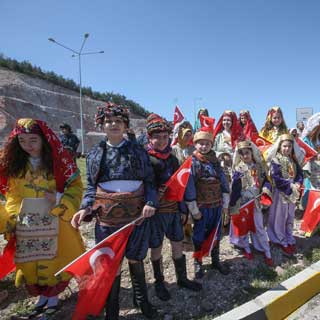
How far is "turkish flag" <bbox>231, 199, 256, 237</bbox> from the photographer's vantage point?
4141 millimetres

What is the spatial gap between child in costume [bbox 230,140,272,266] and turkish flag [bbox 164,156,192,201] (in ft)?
3.91

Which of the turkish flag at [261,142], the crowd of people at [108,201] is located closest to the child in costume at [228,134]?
the turkish flag at [261,142]

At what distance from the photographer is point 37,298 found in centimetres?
325

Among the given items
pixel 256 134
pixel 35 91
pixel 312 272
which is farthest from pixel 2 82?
pixel 312 272

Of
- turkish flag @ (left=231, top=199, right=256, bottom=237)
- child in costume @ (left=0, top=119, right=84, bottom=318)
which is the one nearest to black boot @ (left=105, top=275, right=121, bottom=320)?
child in costume @ (left=0, top=119, right=84, bottom=318)

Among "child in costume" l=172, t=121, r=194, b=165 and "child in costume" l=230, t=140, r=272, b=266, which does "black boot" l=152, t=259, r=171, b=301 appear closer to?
"child in costume" l=230, t=140, r=272, b=266

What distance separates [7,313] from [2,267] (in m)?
0.45

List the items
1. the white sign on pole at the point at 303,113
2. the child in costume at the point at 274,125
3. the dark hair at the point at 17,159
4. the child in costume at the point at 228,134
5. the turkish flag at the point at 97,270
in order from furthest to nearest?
the white sign on pole at the point at 303,113
the child in costume at the point at 274,125
the child in costume at the point at 228,134
the dark hair at the point at 17,159
the turkish flag at the point at 97,270

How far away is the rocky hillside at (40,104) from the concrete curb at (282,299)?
2603 cm

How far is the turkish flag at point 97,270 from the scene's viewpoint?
2.54 meters

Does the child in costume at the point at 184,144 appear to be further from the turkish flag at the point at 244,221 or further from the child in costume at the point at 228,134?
the turkish flag at the point at 244,221

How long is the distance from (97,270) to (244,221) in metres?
2.30

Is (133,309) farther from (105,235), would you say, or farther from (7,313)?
(7,313)

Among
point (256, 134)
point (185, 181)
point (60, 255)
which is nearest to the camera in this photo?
point (60, 255)
